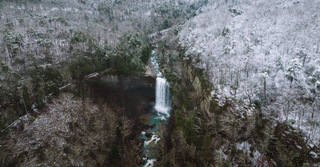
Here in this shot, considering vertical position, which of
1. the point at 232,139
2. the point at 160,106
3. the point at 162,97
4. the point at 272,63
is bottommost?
the point at 160,106

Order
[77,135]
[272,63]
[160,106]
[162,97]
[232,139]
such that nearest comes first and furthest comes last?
[232,139] → [77,135] → [272,63] → [162,97] → [160,106]

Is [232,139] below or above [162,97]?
above

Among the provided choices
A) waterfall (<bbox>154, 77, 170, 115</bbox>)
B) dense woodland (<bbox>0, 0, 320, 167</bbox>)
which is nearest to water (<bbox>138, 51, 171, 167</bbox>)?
waterfall (<bbox>154, 77, 170, 115</bbox>)

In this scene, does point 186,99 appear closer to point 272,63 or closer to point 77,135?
point 272,63

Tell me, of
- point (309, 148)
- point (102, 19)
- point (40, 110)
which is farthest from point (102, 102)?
point (102, 19)

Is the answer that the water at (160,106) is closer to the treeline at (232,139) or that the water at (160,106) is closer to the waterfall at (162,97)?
the waterfall at (162,97)

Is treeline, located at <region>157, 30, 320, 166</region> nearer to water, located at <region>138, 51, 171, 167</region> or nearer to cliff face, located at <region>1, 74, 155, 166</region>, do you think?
cliff face, located at <region>1, 74, 155, 166</region>

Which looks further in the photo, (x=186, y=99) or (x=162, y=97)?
(x=162, y=97)

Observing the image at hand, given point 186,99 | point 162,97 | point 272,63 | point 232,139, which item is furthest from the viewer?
point 162,97

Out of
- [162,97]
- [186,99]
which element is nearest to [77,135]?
[186,99]

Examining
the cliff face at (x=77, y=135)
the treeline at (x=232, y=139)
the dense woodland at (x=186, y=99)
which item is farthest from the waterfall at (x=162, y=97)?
the treeline at (x=232, y=139)
